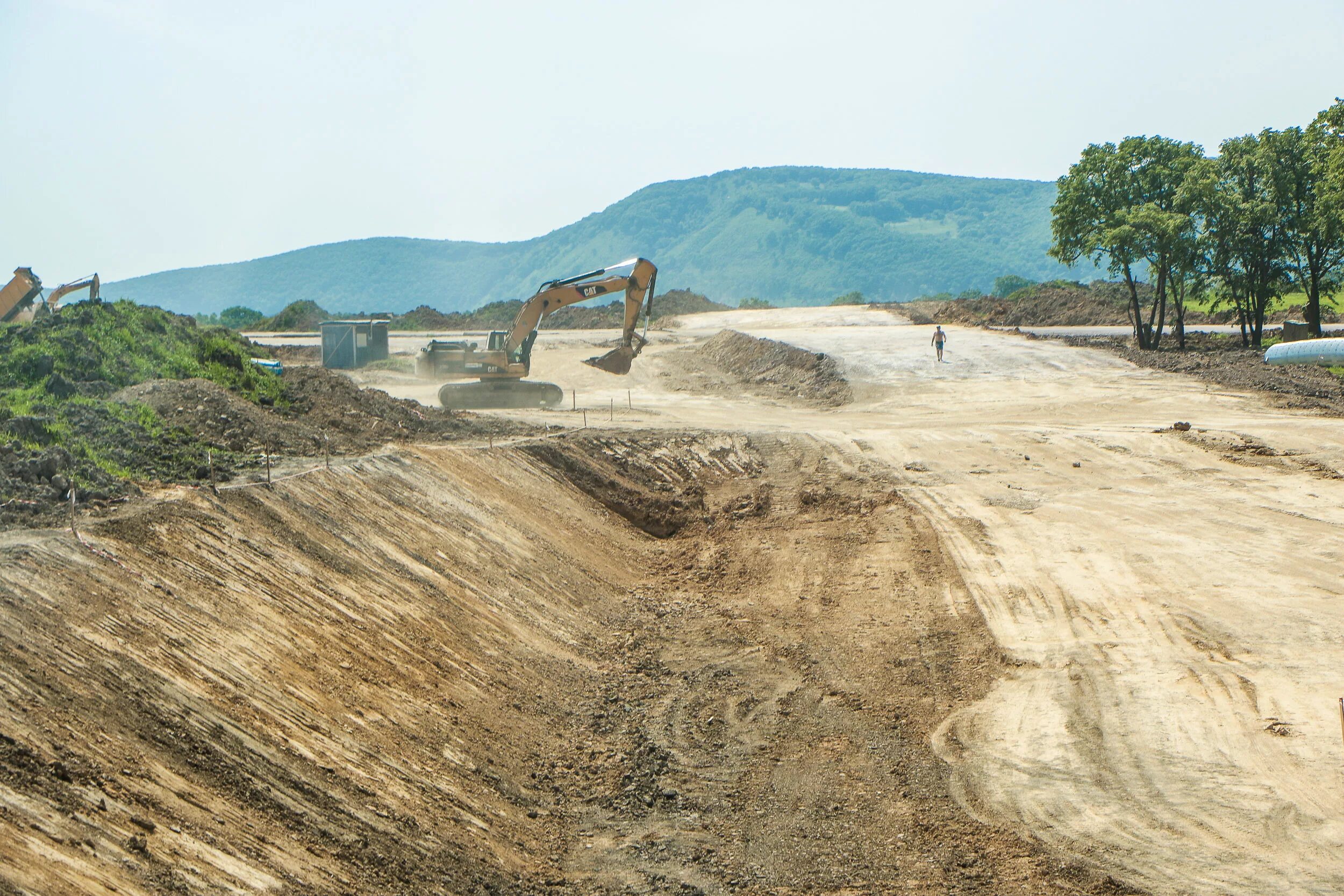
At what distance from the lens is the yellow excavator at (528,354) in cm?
2945

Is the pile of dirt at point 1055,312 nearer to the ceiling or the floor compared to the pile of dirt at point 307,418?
nearer to the ceiling

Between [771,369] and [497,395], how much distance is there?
12.4 m

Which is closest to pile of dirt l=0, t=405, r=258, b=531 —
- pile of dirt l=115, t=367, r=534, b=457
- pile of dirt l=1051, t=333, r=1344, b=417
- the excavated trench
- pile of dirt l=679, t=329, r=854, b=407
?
the excavated trench

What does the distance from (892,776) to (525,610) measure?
17.7ft

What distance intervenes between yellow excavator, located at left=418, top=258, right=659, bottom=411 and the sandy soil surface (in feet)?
29.9

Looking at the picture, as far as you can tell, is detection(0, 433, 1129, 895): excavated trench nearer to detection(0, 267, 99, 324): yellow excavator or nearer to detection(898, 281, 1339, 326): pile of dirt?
detection(0, 267, 99, 324): yellow excavator

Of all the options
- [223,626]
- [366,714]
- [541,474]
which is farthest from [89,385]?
[366,714]

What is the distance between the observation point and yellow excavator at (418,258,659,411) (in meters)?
29.5

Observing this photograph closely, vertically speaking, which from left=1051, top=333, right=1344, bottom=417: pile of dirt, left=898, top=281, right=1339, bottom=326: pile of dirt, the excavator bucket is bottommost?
left=1051, top=333, right=1344, bottom=417: pile of dirt

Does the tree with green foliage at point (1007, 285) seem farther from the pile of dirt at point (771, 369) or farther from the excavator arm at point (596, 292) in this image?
the excavator arm at point (596, 292)

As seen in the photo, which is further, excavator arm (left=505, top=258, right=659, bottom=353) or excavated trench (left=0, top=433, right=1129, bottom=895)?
excavator arm (left=505, top=258, right=659, bottom=353)

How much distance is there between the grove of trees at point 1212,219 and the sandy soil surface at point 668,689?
2243 centimetres

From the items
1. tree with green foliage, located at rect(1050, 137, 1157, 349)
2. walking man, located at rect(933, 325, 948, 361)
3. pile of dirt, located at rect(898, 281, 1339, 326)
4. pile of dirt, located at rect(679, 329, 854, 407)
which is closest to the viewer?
pile of dirt, located at rect(679, 329, 854, 407)

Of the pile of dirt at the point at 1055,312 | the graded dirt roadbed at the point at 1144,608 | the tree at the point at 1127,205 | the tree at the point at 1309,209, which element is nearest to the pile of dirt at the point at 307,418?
the graded dirt roadbed at the point at 1144,608
